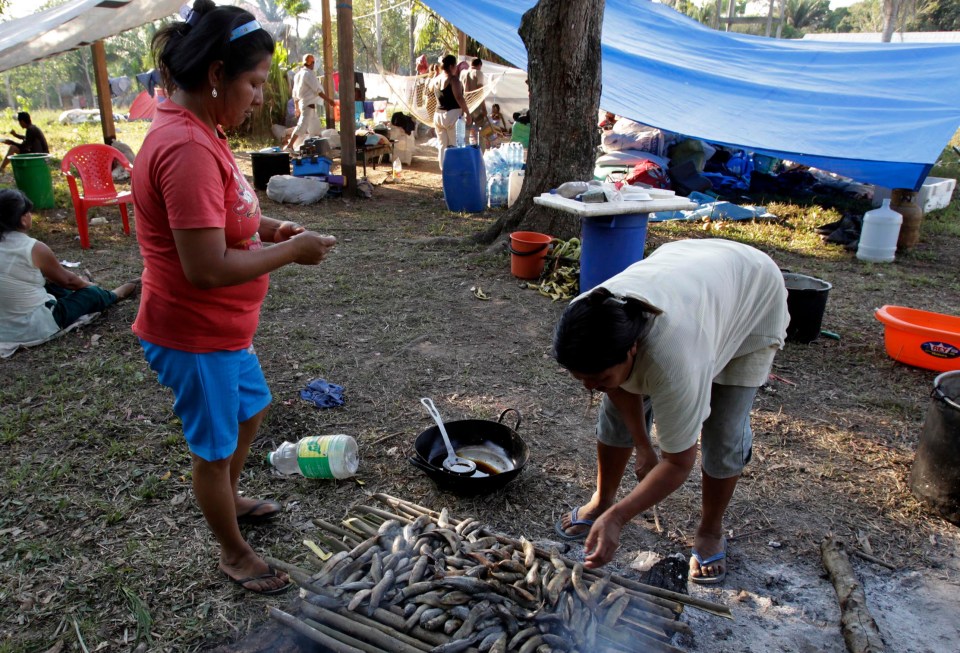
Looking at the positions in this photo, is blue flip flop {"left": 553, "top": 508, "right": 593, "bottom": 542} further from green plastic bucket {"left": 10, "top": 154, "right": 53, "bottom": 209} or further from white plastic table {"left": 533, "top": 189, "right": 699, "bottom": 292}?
green plastic bucket {"left": 10, "top": 154, "right": 53, "bottom": 209}

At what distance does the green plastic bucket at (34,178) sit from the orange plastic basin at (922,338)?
28.9 feet

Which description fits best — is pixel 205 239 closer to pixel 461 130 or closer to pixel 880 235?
pixel 880 235

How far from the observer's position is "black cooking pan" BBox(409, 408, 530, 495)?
2.65 m

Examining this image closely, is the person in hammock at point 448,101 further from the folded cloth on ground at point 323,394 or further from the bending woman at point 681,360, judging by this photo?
the bending woman at point 681,360

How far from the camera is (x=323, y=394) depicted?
3482 millimetres

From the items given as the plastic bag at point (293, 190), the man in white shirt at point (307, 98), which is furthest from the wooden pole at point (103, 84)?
the plastic bag at point (293, 190)

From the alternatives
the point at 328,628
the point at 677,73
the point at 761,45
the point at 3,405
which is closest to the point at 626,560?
the point at 328,628

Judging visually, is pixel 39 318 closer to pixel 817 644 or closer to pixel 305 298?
pixel 305 298

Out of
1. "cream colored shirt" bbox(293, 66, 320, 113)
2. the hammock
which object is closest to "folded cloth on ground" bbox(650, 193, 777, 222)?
the hammock

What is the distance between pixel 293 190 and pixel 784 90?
6.51 m

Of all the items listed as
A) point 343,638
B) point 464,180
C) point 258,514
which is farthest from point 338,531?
point 464,180

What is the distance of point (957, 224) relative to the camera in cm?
788

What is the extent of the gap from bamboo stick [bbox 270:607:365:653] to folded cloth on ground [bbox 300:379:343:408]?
1679 millimetres

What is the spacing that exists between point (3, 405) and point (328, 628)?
110 inches
